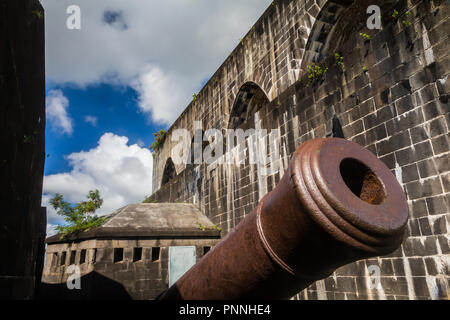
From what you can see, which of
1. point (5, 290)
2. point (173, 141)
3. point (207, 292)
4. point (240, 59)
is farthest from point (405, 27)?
point (173, 141)

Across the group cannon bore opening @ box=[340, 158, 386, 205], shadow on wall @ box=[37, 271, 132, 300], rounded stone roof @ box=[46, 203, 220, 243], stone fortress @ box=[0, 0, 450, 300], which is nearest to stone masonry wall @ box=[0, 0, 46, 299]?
stone fortress @ box=[0, 0, 450, 300]

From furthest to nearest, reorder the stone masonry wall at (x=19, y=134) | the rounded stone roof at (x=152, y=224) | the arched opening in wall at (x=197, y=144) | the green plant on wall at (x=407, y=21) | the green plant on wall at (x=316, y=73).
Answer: the arched opening in wall at (x=197, y=144), the rounded stone roof at (x=152, y=224), the green plant on wall at (x=316, y=73), the green plant on wall at (x=407, y=21), the stone masonry wall at (x=19, y=134)

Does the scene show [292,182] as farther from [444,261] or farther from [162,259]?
[162,259]

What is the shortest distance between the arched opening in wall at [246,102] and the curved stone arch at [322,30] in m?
2.23

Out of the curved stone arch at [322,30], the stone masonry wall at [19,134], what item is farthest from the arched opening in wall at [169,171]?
the stone masonry wall at [19,134]

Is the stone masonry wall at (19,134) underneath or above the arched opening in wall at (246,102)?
underneath

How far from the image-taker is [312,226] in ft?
4.93

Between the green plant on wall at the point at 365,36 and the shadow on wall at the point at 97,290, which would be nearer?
the green plant on wall at the point at 365,36

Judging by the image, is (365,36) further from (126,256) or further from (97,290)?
(97,290)

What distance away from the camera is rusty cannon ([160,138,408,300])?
145cm

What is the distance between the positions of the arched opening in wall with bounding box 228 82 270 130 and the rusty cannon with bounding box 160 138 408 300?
8073 mm

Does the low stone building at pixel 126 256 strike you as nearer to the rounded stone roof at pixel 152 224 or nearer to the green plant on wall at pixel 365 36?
the rounded stone roof at pixel 152 224

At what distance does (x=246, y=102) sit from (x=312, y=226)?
9150 millimetres

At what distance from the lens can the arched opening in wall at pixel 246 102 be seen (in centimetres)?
995
